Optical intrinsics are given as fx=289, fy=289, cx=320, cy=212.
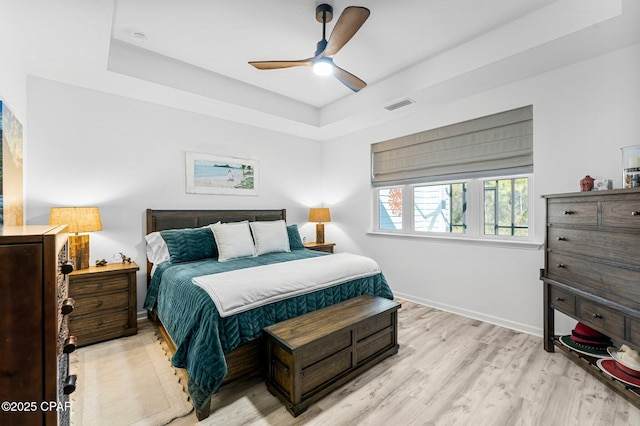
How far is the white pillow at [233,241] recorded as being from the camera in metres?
3.04

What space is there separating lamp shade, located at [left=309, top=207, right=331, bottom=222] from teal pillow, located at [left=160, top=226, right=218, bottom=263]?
1793mm

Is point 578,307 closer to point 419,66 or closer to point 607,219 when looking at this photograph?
point 607,219

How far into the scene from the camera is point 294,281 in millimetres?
2211

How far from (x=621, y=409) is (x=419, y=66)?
312 centimetres

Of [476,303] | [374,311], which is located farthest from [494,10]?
[476,303]

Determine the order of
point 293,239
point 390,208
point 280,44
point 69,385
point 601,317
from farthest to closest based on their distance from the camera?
point 390,208 → point 293,239 → point 280,44 → point 601,317 → point 69,385

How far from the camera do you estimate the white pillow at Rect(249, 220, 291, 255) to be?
3359 mm

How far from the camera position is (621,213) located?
184 cm

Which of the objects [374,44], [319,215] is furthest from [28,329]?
[319,215]

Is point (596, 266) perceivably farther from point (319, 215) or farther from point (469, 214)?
point (319, 215)

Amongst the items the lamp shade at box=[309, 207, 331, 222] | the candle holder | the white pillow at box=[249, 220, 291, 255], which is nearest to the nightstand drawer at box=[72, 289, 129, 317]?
the white pillow at box=[249, 220, 291, 255]

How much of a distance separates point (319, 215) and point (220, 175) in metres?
1.61

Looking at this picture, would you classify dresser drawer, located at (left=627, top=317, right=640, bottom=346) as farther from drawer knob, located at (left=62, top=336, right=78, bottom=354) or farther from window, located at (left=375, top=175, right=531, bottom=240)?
drawer knob, located at (left=62, top=336, right=78, bottom=354)

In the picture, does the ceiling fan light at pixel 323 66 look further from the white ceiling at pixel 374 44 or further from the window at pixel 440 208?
the window at pixel 440 208
